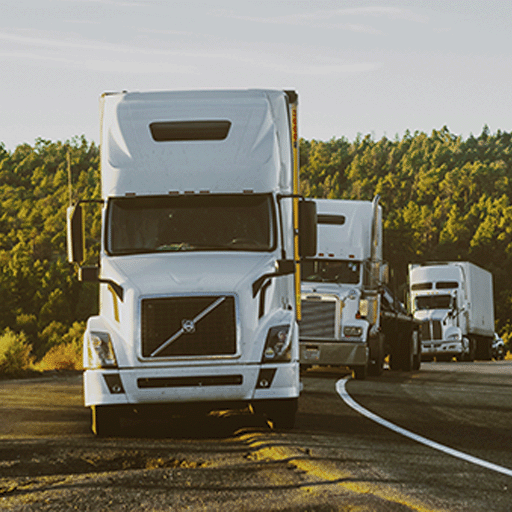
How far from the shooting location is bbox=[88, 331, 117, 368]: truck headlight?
1098 cm

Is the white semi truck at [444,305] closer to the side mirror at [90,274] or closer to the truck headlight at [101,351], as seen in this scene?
the side mirror at [90,274]

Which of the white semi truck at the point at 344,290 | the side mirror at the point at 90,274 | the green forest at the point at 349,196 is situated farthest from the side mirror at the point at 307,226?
the green forest at the point at 349,196

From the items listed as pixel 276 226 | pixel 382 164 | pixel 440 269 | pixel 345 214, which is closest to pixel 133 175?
pixel 276 226

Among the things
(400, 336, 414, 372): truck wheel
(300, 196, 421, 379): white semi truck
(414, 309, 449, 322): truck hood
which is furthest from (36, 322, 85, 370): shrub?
(414, 309, 449, 322): truck hood

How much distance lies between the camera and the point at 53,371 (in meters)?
27.6

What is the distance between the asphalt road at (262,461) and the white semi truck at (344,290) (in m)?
7.54

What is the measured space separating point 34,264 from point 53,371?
213ft

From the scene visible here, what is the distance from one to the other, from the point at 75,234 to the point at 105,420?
7.47 feet

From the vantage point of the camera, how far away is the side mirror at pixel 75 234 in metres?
11.8

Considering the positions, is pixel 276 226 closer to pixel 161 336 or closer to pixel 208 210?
pixel 208 210

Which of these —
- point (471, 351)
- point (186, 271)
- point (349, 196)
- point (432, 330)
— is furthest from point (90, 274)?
point (349, 196)

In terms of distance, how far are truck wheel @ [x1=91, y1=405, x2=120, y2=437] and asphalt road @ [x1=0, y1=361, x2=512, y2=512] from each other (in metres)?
0.22

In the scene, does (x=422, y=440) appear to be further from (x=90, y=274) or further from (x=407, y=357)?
(x=407, y=357)

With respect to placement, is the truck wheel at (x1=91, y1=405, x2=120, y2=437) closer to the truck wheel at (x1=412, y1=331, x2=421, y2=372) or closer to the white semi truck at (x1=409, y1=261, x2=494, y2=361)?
the truck wheel at (x1=412, y1=331, x2=421, y2=372)
